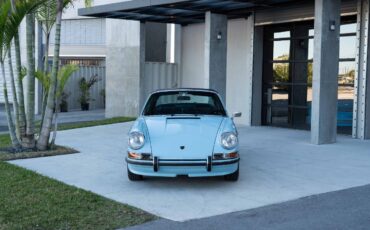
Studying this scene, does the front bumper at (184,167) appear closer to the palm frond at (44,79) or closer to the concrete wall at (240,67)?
the palm frond at (44,79)

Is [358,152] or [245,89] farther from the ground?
[245,89]

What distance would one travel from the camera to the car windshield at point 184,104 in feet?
27.9

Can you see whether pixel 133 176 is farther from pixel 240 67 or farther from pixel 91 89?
pixel 91 89

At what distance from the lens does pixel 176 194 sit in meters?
7.08

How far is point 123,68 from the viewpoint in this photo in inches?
733

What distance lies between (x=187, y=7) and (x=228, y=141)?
7.56 metres

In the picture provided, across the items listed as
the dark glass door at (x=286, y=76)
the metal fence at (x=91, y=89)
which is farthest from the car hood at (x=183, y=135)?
the metal fence at (x=91, y=89)

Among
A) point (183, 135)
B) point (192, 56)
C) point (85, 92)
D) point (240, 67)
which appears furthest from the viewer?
point (85, 92)

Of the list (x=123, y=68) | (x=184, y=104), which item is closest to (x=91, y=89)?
(x=123, y=68)

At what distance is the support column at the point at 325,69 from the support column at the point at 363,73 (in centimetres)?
113

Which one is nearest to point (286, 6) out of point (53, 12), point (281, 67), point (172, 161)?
point (281, 67)

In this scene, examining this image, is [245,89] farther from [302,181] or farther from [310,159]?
[302,181]

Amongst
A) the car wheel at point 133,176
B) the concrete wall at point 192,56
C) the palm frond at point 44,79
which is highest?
the concrete wall at point 192,56

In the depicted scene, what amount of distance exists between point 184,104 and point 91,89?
49.7ft
